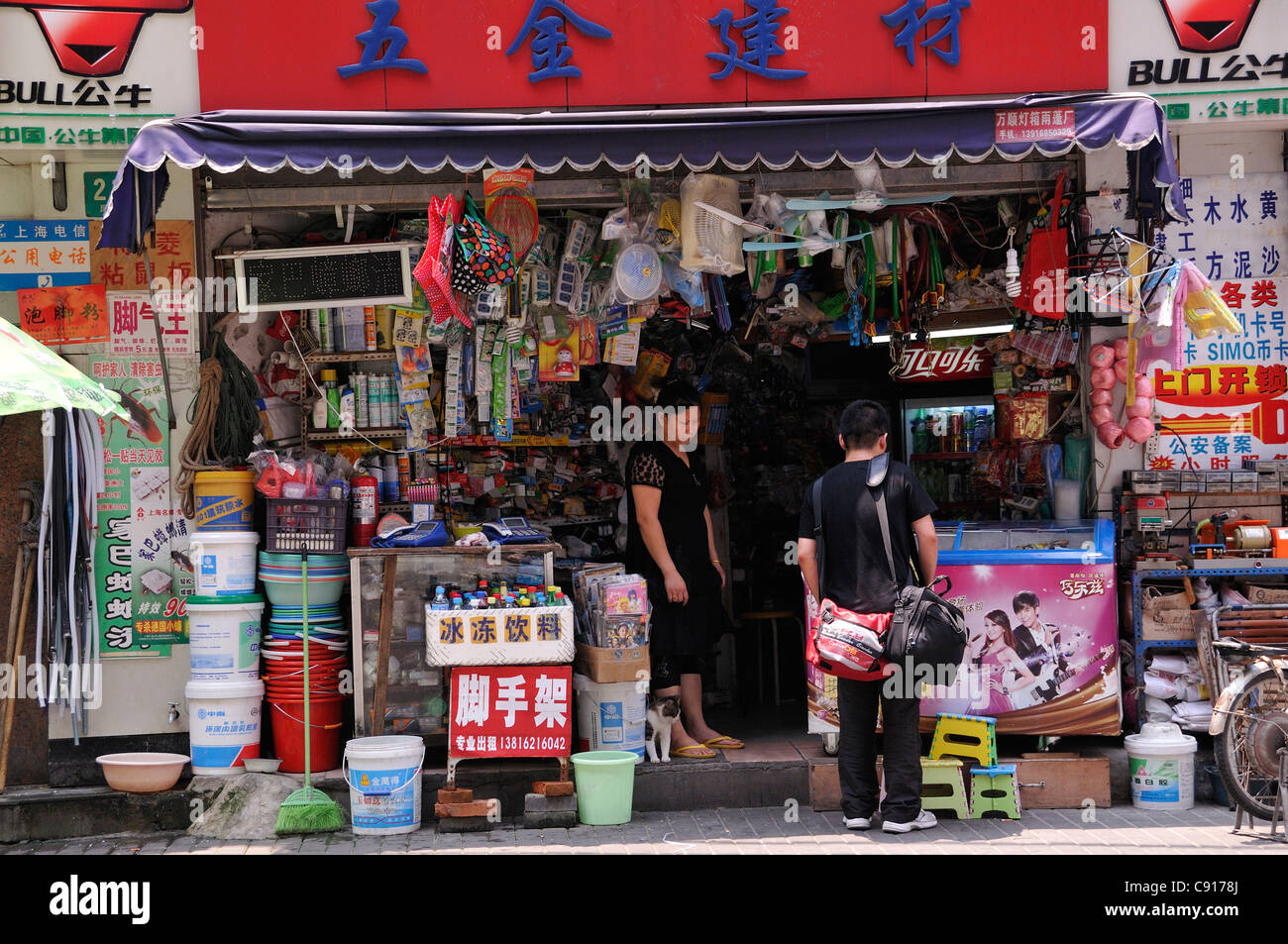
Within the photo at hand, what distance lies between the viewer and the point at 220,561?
6.98 metres

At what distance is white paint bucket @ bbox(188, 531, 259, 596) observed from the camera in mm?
6980

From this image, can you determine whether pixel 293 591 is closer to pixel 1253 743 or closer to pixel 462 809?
pixel 462 809

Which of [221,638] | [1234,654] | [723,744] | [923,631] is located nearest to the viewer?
[923,631]

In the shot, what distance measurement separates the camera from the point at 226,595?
22.9 ft

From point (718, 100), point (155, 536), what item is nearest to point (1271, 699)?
point (718, 100)

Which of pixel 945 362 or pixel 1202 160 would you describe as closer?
pixel 1202 160

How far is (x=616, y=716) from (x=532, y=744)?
0.54 metres

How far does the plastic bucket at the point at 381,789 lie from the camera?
21.4 ft

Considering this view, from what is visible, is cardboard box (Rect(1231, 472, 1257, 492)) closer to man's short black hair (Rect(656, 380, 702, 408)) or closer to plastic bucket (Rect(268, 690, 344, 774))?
man's short black hair (Rect(656, 380, 702, 408))

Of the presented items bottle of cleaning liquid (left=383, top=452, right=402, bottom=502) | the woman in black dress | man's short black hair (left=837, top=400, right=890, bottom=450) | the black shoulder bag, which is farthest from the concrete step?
man's short black hair (left=837, top=400, right=890, bottom=450)

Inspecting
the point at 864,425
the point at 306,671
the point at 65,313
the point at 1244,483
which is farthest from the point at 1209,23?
the point at 65,313

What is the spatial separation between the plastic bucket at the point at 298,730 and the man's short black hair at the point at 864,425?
3.43 metres

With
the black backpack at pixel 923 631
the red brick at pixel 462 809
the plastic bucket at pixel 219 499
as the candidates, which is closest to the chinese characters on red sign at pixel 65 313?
the plastic bucket at pixel 219 499

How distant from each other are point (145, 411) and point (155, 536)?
Result: 2.50ft
